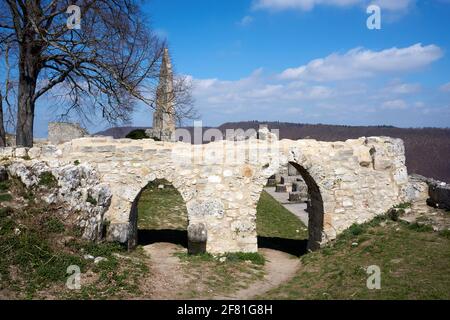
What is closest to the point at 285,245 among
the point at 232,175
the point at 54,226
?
the point at 232,175

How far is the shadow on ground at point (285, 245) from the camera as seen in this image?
1170 cm

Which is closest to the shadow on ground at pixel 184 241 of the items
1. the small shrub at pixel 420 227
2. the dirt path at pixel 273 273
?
the dirt path at pixel 273 273

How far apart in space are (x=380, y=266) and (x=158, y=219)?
8.79 meters

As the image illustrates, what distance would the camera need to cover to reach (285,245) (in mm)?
12453

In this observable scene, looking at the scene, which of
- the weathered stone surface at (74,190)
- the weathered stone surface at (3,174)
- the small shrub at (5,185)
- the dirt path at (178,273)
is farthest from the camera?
the weathered stone surface at (3,174)

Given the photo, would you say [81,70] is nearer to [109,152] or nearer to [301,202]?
[109,152]

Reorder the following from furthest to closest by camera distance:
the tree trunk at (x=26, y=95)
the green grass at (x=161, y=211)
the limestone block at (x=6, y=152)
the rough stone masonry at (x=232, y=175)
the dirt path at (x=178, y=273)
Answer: the green grass at (x=161, y=211), the tree trunk at (x=26, y=95), the rough stone masonry at (x=232, y=175), the limestone block at (x=6, y=152), the dirt path at (x=178, y=273)

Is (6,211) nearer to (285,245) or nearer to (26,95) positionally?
(26,95)

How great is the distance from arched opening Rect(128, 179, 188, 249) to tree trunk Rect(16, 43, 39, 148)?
4.28 m

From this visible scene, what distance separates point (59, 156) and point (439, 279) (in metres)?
8.31

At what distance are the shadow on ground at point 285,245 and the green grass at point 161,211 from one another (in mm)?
2889

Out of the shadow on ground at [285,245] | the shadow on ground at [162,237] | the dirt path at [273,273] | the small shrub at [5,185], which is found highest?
the small shrub at [5,185]

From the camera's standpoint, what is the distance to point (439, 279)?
653 centimetres

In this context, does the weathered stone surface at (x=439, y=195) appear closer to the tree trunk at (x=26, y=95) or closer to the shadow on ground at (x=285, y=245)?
the shadow on ground at (x=285, y=245)
